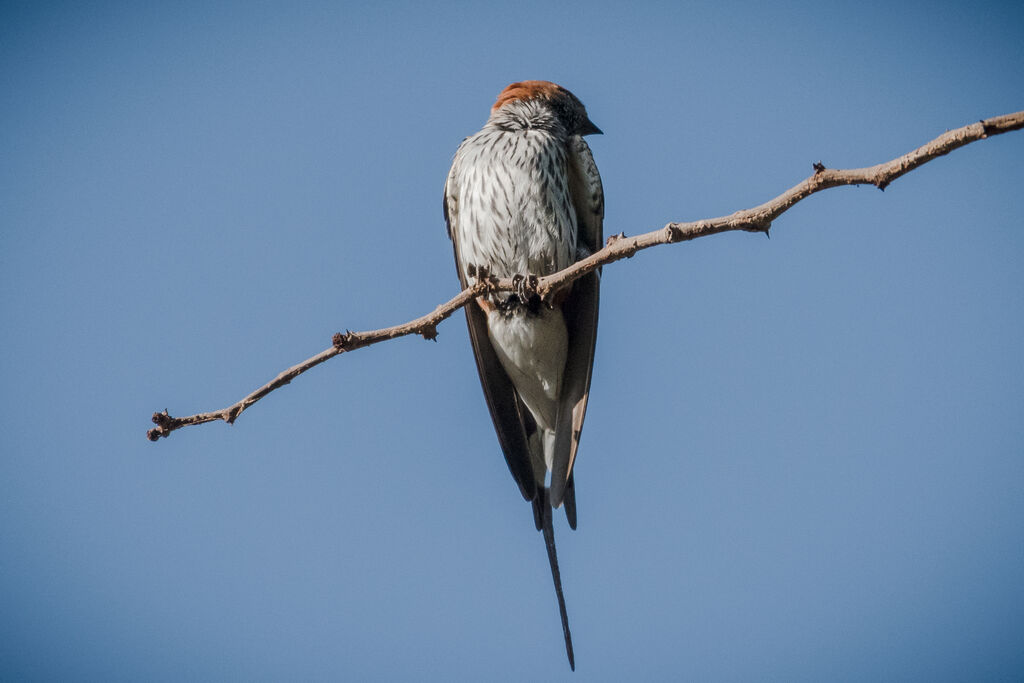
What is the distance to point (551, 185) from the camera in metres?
5.44

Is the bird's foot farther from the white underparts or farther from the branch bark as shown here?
the white underparts

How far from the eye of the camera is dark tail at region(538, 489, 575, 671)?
448 cm

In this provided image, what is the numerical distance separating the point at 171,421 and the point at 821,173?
2606 mm

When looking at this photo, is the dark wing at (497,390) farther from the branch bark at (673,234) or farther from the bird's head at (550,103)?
the branch bark at (673,234)

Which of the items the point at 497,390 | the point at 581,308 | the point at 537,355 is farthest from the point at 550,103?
the point at 497,390

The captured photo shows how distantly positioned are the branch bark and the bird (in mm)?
1136

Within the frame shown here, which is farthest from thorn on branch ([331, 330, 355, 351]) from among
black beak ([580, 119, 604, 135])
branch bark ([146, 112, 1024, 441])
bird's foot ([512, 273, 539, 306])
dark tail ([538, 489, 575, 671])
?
black beak ([580, 119, 604, 135])

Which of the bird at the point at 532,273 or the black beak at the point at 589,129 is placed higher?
the black beak at the point at 589,129

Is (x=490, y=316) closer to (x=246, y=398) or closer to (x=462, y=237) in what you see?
(x=462, y=237)

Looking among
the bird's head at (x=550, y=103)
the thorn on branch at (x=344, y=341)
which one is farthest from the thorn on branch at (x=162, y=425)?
the bird's head at (x=550, y=103)

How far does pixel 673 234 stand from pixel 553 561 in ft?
7.76

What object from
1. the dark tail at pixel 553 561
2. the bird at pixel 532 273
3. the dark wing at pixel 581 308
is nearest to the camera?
the dark tail at pixel 553 561

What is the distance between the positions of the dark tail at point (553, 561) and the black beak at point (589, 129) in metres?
2.92

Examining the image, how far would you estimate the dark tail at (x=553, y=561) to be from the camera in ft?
14.7
